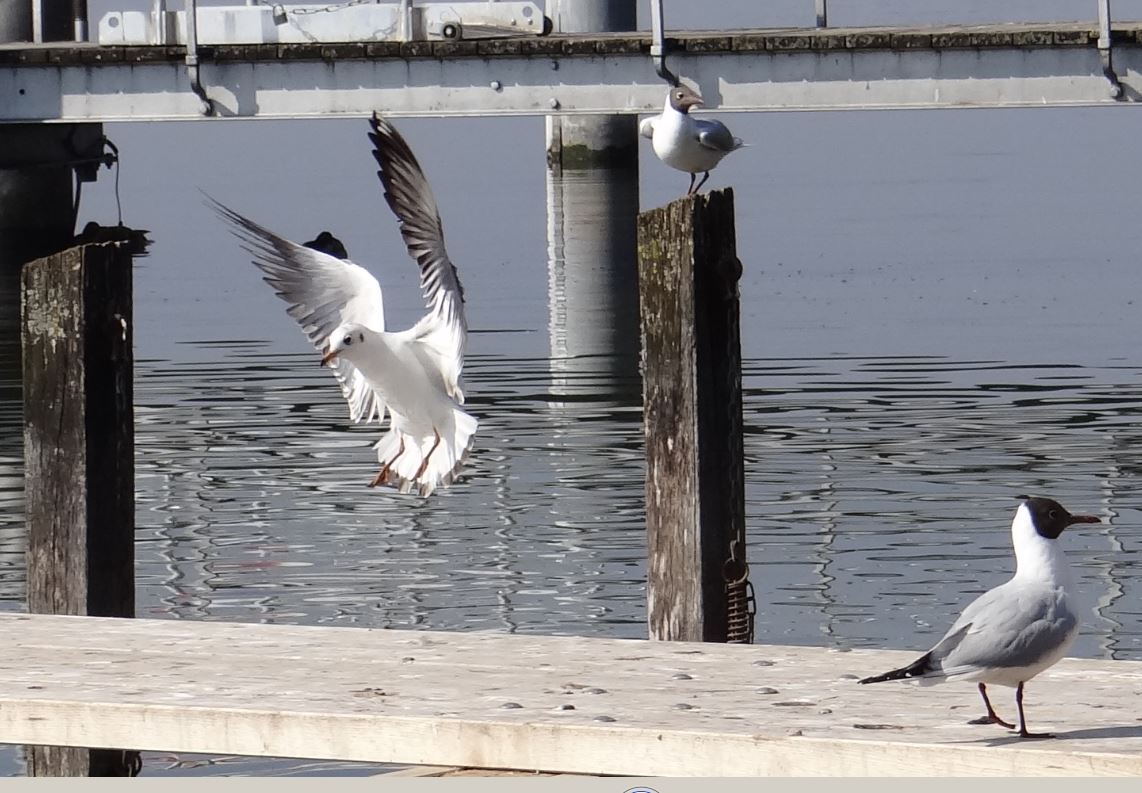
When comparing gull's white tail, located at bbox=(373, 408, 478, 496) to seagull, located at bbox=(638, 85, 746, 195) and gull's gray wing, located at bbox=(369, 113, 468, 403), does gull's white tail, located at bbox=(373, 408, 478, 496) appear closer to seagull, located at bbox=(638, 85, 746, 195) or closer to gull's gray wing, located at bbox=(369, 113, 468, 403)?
gull's gray wing, located at bbox=(369, 113, 468, 403)

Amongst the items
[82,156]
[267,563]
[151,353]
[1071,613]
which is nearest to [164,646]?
[1071,613]

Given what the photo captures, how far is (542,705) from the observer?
5824 millimetres

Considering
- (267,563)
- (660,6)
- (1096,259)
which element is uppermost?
(660,6)

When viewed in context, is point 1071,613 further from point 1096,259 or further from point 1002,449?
point 1096,259

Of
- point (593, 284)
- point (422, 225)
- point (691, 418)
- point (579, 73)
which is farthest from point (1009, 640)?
point (593, 284)

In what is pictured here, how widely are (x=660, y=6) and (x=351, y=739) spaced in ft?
53.9

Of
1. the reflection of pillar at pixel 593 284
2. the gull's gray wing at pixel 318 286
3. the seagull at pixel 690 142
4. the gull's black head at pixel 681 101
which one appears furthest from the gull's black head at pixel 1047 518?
the reflection of pillar at pixel 593 284

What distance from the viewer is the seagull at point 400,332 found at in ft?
25.8

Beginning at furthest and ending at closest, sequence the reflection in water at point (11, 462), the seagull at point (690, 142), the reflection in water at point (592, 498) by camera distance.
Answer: the reflection in water at point (11, 462) → the reflection in water at point (592, 498) → the seagull at point (690, 142)

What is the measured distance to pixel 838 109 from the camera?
21812mm

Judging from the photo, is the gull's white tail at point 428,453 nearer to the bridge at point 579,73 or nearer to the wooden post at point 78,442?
the wooden post at point 78,442

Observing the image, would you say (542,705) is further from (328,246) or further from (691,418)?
(328,246)

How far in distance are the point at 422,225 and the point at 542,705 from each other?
246 cm

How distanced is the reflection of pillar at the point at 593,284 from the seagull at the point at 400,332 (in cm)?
920
